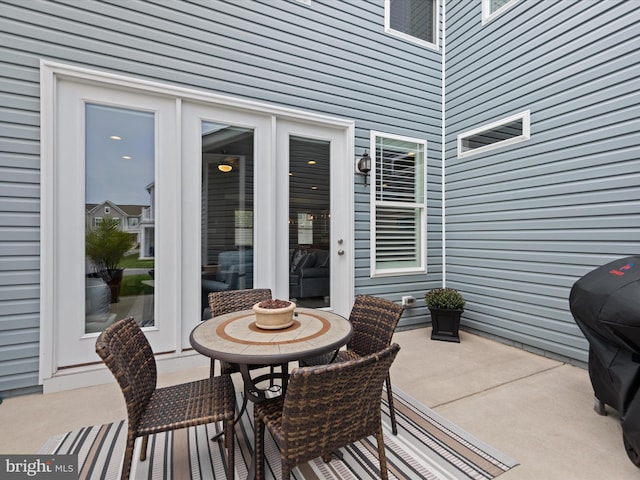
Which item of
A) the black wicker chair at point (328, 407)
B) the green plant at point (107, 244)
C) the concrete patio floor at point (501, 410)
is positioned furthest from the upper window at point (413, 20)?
the black wicker chair at point (328, 407)

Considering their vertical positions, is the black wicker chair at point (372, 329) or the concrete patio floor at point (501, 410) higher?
the black wicker chair at point (372, 329)

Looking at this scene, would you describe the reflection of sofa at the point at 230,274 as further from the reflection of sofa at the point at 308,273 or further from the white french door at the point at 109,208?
the reflection of sofa at the point at 308,273

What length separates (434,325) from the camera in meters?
3.76

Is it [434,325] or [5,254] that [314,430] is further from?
[434,325]

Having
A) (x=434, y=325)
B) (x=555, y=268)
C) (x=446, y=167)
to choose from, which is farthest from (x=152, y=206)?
(x=555, y=268)

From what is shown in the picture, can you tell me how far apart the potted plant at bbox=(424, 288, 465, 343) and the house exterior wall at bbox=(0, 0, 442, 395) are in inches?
16.2

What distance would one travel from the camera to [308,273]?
11.7 feet

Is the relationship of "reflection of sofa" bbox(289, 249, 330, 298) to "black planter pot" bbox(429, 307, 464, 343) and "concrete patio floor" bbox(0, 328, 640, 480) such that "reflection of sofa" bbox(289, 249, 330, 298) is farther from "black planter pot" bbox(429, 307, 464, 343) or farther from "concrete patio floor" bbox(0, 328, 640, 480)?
"black planter pot" bbox(429, 307, 464, 343)

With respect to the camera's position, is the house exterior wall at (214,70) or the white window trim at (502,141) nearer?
the house exterior wall at (214,70)

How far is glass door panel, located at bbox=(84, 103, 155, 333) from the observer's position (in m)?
2.66

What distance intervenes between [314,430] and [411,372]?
1929 mm

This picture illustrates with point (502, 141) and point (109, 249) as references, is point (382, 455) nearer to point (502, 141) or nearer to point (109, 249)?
point (109, 249)

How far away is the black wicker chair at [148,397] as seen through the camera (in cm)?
130

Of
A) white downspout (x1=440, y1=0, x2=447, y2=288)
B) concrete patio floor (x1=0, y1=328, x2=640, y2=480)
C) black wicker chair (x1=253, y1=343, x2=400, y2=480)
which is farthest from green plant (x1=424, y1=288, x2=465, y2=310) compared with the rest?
black wicker chair (x1=253, y1=343, x2=400, y2=480)
